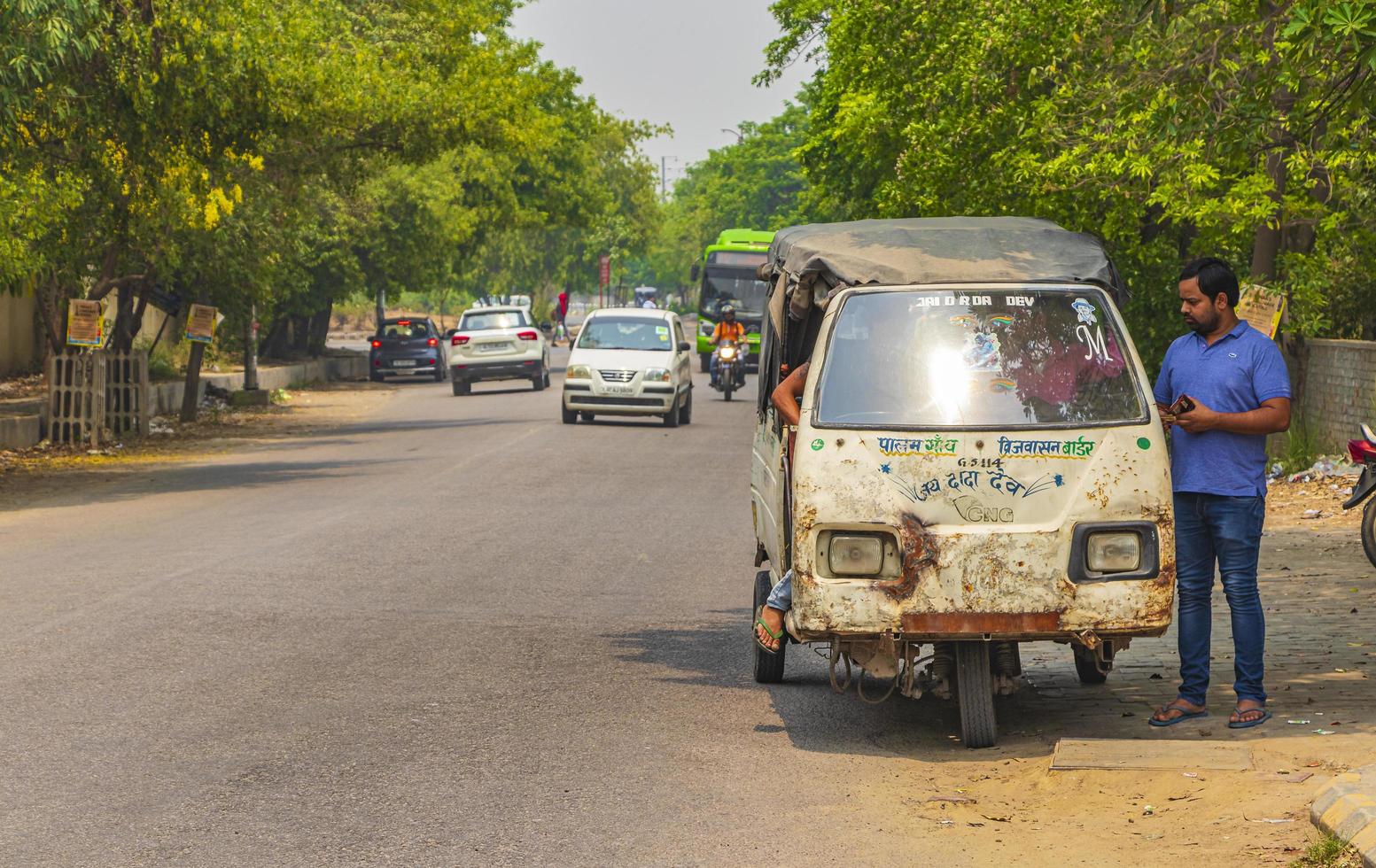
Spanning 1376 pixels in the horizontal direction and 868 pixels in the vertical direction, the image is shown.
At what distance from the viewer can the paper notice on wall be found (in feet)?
54.1

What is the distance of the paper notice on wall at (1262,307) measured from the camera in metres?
16.5

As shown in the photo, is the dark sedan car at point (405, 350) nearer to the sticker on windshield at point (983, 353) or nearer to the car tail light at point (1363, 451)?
the car tail light at point (1363, 451)

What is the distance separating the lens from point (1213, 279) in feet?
23.4

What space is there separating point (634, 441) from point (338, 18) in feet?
26.2

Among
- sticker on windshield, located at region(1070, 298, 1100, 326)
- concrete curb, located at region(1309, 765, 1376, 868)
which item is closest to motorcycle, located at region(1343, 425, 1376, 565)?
sticker on windshield, located at region(1070, 298, 1100, 326)

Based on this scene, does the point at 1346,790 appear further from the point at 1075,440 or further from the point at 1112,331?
the point at 1112,331

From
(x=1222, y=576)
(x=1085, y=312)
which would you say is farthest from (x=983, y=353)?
(x=1222, y=576)

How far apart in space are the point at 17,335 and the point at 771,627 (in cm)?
3213

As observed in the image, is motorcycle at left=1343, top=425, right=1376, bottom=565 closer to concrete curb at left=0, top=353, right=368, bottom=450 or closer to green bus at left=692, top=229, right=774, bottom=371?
concrete curb at left=0, top=353, right=368, bottom=450

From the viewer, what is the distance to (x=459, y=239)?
5100 centimetres

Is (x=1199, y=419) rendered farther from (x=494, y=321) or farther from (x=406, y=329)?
(x=406, y=329)

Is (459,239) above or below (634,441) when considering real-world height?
above

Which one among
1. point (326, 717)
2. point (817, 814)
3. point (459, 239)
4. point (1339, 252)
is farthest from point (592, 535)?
point (459, 239)

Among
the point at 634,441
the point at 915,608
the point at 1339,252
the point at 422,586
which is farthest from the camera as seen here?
the point at 634,441
